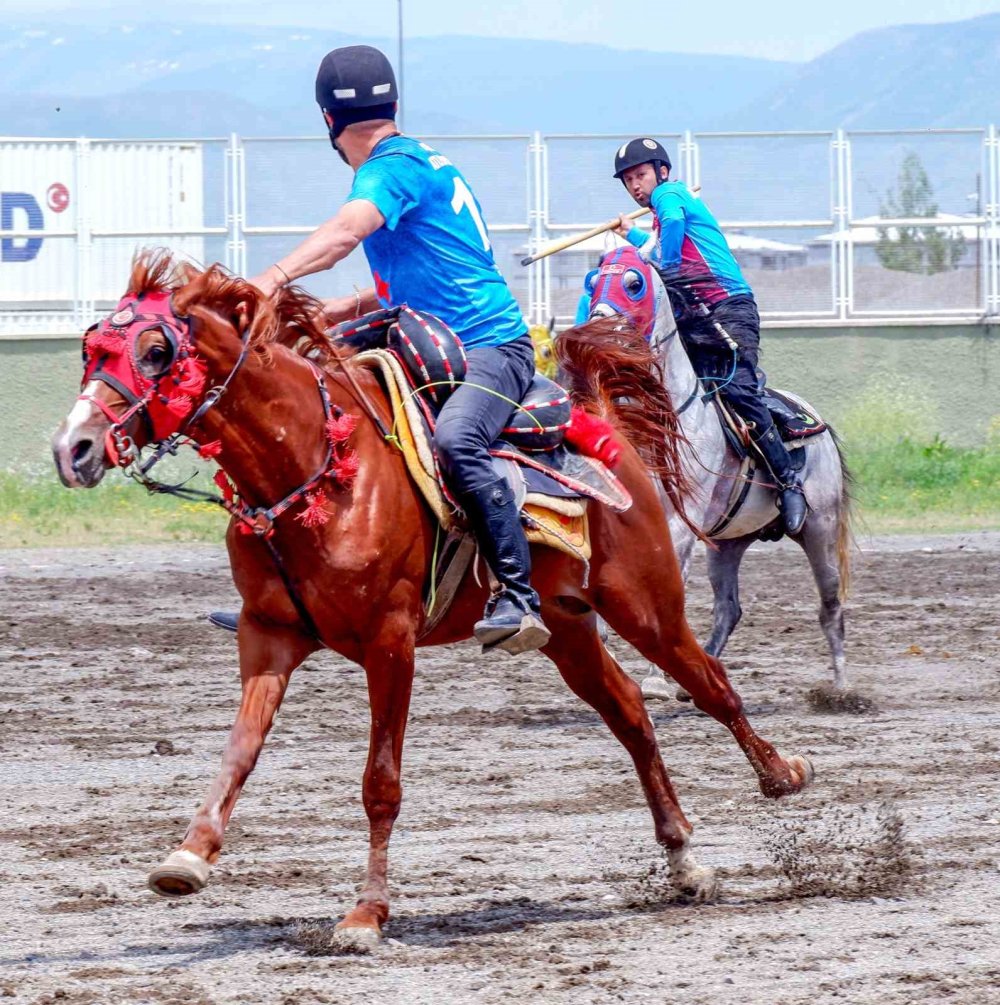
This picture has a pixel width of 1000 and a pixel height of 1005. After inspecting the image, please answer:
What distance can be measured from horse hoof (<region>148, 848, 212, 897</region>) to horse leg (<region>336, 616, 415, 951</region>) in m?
0.55

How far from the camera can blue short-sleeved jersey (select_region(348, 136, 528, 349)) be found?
5734 mm

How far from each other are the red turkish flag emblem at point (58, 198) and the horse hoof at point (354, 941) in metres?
16.7

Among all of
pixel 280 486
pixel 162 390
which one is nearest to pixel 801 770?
→ pixel 280 486

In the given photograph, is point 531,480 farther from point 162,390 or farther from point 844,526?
point 844,526

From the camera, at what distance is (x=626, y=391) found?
6867mm

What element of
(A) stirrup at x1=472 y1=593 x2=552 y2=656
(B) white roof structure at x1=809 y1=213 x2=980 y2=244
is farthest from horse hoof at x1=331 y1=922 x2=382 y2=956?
(B) white roof structure at x1=809 y1=213 x2=980 y2=244

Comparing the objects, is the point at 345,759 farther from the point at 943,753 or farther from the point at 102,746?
the point at 943,753

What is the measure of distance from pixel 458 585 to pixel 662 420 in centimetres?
132

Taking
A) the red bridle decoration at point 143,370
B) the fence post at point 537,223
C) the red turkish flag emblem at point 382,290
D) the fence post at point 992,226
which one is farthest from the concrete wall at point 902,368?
the red bridle decoration at point 143,370

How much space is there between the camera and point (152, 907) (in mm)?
5934

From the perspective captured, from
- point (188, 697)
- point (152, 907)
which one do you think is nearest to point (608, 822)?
point (152, 907)

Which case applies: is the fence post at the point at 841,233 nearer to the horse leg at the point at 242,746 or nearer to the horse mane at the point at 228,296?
the horse mane at the point at 228,296

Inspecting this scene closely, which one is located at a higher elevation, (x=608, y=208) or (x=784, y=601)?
(x=608, y=208)

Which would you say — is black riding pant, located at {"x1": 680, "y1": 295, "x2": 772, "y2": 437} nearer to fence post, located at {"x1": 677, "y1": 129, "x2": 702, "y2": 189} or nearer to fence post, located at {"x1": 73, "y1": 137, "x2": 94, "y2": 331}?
fence post, located at {"x1": 677, "y1": 129, "x2": 702, "y2": 189}
